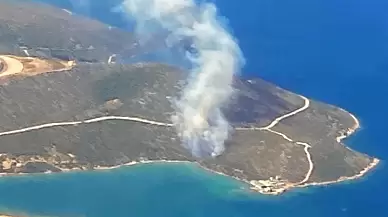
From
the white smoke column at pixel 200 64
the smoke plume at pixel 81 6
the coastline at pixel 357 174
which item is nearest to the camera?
the coastline at pixel 357 174

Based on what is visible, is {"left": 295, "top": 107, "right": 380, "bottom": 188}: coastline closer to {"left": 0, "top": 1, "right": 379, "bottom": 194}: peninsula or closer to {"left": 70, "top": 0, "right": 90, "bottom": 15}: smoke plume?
{"left": 0, "top": 1, "right": 379, "bottom": 194}: peninsula

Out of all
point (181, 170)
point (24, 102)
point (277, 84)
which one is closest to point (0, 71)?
point (24, 102)

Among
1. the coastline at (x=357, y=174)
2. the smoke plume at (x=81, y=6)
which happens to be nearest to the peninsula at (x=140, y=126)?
the coastline at (x=357, y=174)

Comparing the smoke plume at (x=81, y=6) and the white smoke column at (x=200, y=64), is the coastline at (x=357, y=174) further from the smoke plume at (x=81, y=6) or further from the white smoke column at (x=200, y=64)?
the smoke plume at (x=81, y=6)

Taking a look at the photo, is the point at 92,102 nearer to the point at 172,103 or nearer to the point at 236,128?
the point at 172,103

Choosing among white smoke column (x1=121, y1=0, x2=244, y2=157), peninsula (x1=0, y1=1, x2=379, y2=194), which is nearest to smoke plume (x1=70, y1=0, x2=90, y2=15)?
white smoke column (x1=121, y1=0, x2=244, y2=157)

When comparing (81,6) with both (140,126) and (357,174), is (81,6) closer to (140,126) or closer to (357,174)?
(140,126)

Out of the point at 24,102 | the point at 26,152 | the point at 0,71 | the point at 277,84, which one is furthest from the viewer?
the point at 277,84
